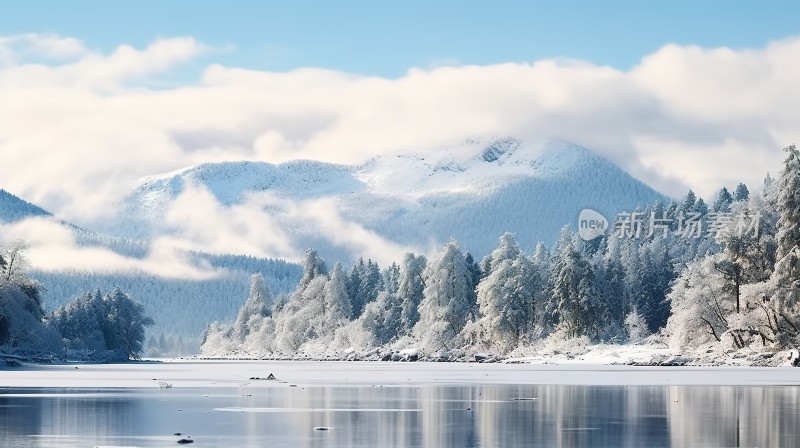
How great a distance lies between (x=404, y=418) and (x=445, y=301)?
381ft

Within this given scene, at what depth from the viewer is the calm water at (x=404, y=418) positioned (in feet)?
104

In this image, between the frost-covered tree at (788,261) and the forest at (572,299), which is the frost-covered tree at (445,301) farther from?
the frost-covered tree at (788,261)

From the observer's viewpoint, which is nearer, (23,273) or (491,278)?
(23,273)

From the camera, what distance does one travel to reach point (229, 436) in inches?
1284

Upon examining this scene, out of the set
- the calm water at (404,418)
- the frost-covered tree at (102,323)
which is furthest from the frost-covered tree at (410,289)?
the calm water at (404,418)

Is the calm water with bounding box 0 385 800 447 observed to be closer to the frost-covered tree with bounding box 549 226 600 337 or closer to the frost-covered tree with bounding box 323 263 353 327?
the frost-covered tree with bounding box 549 226 600 337

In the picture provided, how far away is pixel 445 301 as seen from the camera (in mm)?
155250

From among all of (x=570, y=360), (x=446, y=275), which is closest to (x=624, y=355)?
(x=570, y=360)

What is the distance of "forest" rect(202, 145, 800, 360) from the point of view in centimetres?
10350

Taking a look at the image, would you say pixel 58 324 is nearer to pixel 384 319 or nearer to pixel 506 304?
→ pixel 384 319

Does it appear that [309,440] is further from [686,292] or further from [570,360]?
[570,360]

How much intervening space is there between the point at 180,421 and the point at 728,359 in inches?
2907

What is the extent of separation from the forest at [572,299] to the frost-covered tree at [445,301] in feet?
0.56

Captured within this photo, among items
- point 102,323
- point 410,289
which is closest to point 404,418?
point 410,289
